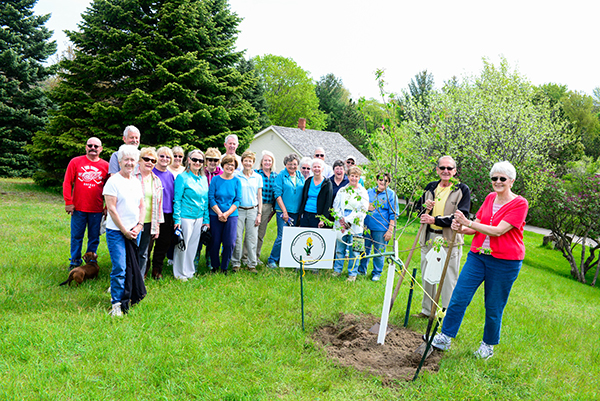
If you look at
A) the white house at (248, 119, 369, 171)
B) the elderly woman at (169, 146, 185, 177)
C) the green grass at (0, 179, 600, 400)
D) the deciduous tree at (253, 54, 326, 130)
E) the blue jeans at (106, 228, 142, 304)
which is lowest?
the green grass at (0, 179, 600, 400)

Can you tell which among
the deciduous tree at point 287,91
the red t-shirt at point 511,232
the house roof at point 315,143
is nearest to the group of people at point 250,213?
the red t-shirt at point 511,232

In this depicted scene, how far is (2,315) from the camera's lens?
462 cm

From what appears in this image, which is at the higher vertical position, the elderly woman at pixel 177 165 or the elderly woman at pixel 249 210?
the elderly woman at pixel 177 165

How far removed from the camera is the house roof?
33.7m

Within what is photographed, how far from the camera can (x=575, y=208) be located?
14.0 meters

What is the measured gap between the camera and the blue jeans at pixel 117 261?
4863 millimetres

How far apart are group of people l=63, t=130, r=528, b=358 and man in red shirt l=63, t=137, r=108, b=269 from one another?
2 cm

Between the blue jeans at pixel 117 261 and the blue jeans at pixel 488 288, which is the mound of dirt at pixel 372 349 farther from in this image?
the blue jeans at pixel 117 261

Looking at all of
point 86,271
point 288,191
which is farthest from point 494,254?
point 86,271

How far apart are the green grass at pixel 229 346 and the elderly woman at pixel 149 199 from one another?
770 mm

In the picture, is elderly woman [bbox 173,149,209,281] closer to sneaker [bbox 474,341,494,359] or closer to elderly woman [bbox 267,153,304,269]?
elderly woman [bbox 267,153,304,269]

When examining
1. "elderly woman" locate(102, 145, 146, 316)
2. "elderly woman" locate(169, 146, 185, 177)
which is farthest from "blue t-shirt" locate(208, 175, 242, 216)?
"elderly woman" locate(102, 145, 146, 316)

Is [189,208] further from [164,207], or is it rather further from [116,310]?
[116,310]

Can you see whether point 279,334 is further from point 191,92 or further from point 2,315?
point 191,92
